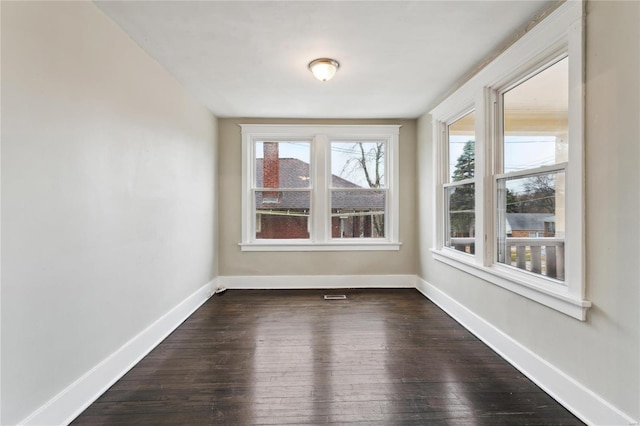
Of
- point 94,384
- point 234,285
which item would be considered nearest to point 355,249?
point 234,285

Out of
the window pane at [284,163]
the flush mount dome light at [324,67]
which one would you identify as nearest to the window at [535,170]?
the flush mount dome light at [324,67]

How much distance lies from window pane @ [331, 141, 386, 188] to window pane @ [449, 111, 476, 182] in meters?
1.17

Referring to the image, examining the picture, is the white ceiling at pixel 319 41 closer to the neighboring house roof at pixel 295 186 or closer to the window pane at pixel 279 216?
the neighboring house roof at pixel 295 186

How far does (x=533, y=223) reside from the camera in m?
2.16

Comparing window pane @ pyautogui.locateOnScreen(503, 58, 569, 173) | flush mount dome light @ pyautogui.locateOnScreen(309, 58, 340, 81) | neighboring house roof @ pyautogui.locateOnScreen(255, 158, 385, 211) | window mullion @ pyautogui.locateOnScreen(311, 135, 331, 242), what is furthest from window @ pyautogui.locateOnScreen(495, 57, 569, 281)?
window mullion @ pyautogui.locateOnScreen(311, 135, 331, 242)

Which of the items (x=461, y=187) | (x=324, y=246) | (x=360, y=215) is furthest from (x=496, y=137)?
(x=324, y=246)

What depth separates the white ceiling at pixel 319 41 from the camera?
1.89 m

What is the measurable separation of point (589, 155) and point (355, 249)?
115 inches

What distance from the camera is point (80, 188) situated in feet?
5.71

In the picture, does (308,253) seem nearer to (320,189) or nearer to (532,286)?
(320,189)

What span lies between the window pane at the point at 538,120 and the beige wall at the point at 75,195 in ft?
9.64

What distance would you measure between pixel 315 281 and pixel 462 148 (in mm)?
2541

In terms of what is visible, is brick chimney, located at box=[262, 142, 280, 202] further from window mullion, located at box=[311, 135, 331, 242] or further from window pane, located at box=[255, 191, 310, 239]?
window mullion, located at box=[311, 135, 331, 242]

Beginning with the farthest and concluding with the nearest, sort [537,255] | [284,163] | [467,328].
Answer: [284,163]
[467,328]
[537,255]
